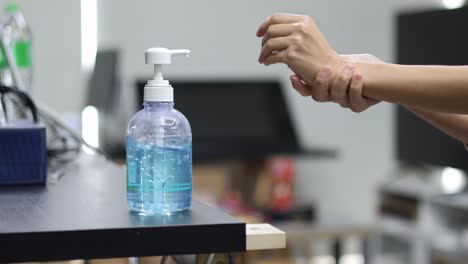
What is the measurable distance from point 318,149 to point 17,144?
11.8ft

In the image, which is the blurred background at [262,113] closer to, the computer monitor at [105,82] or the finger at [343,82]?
the computer monitor at [105,82]

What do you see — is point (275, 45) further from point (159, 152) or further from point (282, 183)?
point (282, 183)

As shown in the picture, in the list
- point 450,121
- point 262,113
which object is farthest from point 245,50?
point 450,121

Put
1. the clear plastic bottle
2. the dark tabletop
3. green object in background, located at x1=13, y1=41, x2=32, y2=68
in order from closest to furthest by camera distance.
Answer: the dark tabletop, the clear plastic bottle, green object in background, located at x1=13, y1=41, x2=32, y2=68

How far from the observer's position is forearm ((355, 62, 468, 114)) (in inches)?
33.7

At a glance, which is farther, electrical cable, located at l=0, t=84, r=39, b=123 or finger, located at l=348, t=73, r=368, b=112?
electrical cable, located at l=0, t=84, r=39, b=123

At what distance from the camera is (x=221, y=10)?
4.84m

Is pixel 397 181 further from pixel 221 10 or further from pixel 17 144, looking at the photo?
pixel 17 144

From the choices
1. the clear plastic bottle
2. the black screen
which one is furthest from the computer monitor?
the clear plastic bottle

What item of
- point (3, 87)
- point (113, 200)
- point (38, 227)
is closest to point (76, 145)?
point (3, 87)

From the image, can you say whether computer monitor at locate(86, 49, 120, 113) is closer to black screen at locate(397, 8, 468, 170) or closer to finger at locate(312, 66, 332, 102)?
black screen at locate(397, 8, 468, 170)

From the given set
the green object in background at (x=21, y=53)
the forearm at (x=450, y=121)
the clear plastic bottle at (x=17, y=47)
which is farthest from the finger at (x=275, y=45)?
the green object in background at (x=21, y=53)

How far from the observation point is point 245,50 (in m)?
4.89

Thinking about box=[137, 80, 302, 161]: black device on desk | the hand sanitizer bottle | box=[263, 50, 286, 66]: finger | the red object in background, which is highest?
box=[263, 50, 286, 66]: finger
